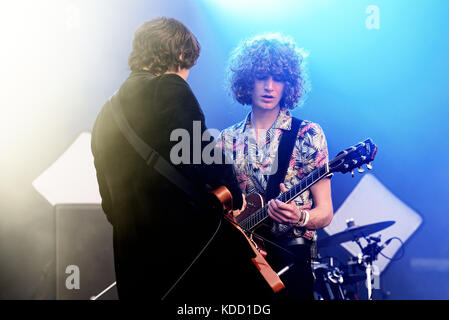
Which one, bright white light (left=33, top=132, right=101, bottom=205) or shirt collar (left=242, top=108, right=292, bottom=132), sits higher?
shirt collar (left=242, top=108, right=292, bottom=132)

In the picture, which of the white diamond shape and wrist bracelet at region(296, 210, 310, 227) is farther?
the white diamond shape

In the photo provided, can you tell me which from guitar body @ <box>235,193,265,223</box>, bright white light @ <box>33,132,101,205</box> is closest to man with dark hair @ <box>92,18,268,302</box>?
guitar body @ <box>235,193,265,223</box>

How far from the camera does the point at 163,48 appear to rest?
1759 mm

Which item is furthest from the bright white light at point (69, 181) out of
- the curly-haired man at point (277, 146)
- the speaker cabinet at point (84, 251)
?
the curly-haired man at point (277, 146)

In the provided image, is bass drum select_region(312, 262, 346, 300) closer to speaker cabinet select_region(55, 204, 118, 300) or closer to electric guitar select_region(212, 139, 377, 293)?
electric guitar select_region(212, 139, 377, 293)

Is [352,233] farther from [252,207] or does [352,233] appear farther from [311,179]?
[252,207]

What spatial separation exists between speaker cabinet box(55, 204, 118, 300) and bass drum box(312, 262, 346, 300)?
4.54ft

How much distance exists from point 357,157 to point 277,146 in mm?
440

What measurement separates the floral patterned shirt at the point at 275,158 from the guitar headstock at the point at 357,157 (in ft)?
0.35

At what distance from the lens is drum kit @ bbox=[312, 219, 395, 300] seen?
285 centimetres

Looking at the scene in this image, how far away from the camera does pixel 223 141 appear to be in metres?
2.67

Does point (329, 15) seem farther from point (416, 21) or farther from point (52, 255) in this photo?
point (52, 255)

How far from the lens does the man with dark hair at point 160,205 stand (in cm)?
149

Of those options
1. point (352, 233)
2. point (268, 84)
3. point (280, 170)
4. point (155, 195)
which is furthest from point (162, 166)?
point (352, 233)
